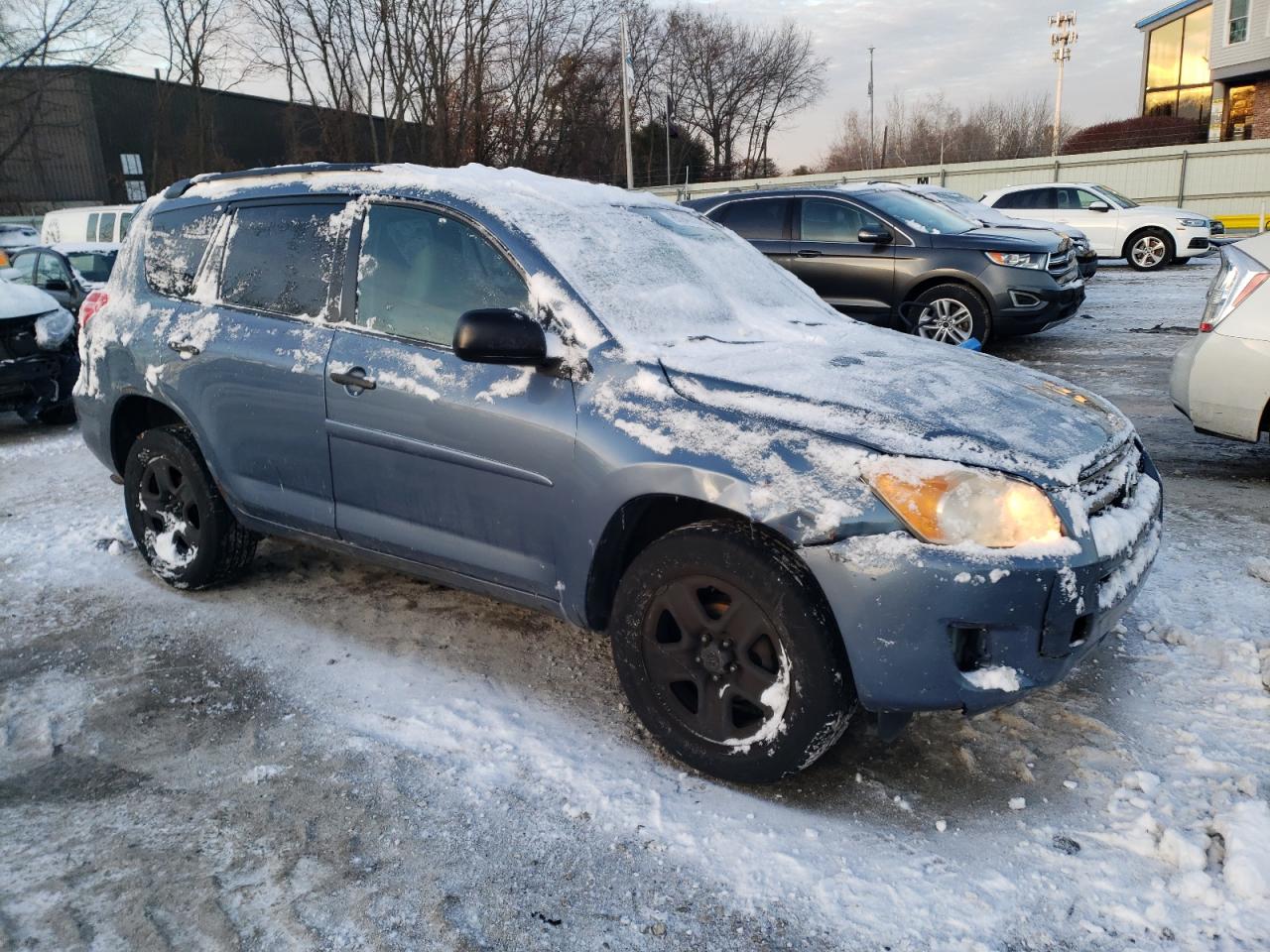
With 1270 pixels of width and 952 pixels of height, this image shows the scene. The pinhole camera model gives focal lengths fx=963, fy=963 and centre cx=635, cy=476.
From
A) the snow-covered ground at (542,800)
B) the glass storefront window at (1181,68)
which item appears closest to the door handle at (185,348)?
the snow-covered ground at (542,800)

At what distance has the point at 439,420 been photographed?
323 centimetres

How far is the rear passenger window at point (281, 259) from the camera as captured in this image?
3727 millimetres

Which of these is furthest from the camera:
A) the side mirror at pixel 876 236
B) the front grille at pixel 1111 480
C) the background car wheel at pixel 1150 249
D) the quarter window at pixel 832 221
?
the background car wheel at pixel 1150 249

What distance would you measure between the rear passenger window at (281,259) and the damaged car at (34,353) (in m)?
5.02

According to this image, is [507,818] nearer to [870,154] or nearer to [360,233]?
[360,233]

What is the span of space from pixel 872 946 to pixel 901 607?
79cm

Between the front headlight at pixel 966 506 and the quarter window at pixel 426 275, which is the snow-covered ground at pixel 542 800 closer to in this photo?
the front headlight at pixel 966 506

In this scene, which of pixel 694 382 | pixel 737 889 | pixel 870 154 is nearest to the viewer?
pixel 737 889

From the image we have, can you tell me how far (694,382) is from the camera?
2.86m

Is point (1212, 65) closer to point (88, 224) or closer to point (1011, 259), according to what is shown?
point (1011, 259)

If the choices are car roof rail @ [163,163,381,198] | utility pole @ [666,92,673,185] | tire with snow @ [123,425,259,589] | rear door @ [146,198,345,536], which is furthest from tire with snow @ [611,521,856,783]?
utility pole @ [666,92,673,185]

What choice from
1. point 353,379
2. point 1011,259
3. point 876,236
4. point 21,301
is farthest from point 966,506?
point 21,301

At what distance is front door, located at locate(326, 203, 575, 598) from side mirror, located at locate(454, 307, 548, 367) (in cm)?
11

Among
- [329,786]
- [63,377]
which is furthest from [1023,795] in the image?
[63,377]
